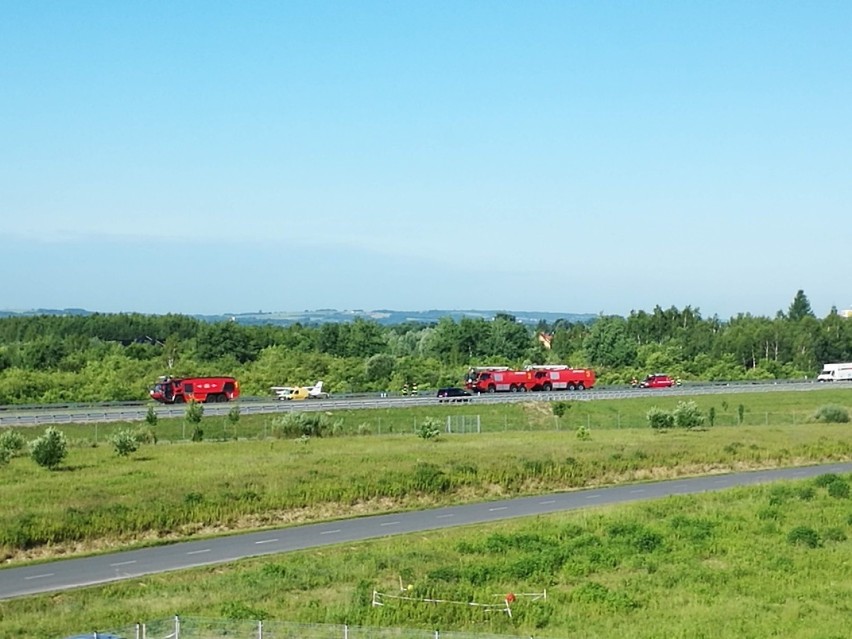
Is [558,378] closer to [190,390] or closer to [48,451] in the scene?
[190,390]

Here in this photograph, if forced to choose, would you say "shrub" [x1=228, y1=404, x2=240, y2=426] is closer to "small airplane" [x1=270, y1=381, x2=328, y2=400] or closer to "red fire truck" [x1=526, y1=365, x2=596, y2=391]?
"small airplane" [x1=270, y1=381, x2=328, y2=400]

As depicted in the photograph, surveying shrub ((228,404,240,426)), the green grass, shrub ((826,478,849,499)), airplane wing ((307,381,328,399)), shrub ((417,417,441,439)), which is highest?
airplane wing ((307,381,328,399))

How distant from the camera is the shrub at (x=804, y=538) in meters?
32.7

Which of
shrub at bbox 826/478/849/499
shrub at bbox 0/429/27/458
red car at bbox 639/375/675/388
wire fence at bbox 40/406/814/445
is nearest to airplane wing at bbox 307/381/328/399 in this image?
wire fence at bbox 40/406/814/445

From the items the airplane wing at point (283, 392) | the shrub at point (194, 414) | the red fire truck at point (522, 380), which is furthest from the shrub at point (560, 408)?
the shrub at point (194, 414)

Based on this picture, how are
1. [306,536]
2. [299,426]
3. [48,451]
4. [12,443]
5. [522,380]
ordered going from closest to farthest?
[306,536] → [48,451] → [12,443] → [299,426] → [522,380]

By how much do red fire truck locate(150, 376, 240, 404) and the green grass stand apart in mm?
60089

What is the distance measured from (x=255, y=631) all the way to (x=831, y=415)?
7066 cm

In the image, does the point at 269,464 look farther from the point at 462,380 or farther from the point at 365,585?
the point at 462,380

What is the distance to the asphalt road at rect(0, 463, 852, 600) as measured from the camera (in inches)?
1172

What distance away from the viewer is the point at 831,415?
275ft

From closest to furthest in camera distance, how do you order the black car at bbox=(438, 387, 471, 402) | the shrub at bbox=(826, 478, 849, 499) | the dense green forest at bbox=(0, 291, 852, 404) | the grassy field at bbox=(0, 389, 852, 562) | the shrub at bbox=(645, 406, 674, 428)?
1. the grassy field at bbox=(0, 389, 852, 562)
2. the shrub at bbox=(826, 478, 849, 499)
3. the shrub at bbox=(645, 406, 674, 428)
4. the black car at bbox=(438, 387, 471, 402)
5. the dense green forest at bbox=(0, 291, 852, 404)

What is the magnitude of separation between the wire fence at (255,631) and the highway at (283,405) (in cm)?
5274

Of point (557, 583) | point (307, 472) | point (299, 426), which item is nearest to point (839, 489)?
point (557, 583)
